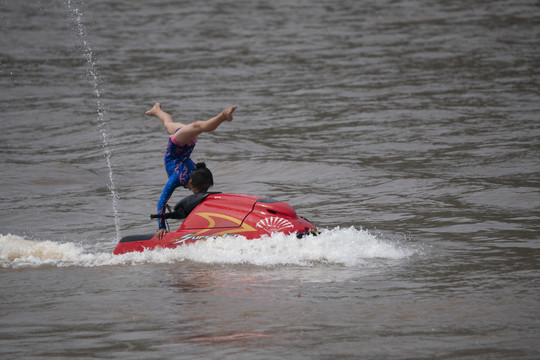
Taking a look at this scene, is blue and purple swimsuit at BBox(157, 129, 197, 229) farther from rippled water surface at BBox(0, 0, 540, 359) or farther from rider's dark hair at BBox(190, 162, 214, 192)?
rippled water surface at BBox(0, 0, 540, 359)

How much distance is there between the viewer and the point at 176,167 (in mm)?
9930

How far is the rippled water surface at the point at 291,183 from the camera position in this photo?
6.89 metres

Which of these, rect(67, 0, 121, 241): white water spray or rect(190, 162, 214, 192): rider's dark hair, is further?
rect(67, 0, 121, 241): white water spray

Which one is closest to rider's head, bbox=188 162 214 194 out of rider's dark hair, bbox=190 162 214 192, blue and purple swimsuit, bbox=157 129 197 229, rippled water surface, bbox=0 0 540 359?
rider's dark hair, bbox=190 162 214 192

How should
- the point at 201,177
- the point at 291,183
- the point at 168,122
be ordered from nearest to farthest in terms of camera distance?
the point at 201,177
the point at 168,122
the point at 291,183

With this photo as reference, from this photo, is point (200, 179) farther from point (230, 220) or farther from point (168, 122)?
point (168, 122)

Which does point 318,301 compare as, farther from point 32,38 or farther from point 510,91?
point 32,38

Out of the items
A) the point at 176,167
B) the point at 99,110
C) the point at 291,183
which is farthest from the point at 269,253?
the point at 99,110

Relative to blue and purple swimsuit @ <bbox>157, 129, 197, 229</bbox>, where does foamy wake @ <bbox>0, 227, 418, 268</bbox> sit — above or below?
below

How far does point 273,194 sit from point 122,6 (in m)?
30.1

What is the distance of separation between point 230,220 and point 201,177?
2.56ft

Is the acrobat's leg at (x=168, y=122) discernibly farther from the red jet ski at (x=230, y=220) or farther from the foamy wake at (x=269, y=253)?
the foamy wake at (x=269, y=253)

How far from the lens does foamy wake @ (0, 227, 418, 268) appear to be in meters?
8.98

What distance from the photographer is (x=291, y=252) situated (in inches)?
353
